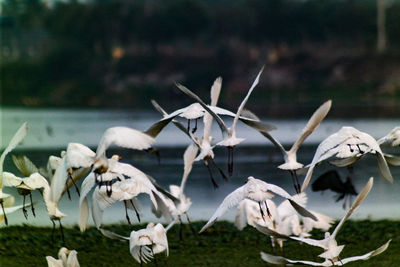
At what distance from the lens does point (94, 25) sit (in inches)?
1569

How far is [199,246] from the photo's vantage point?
450 centimetres

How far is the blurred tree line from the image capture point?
3534cm

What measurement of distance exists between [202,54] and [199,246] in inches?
1305

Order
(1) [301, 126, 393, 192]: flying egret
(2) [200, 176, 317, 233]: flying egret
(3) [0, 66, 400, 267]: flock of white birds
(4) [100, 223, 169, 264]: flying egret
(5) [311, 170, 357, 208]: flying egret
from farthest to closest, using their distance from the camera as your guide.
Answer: (5) [311, 170, 357, 208]: flying egret
(1) [301, 126, 393, 192]: flying egret
(4) [100, 223, 169, 264]: flying egret
(2) [200, 176, 317, 233]: flying egret
(3) [0, 66, 400, 267]: flock of white birds

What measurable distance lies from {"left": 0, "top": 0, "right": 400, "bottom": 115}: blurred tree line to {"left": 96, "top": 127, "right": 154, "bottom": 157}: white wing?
30.3 meters

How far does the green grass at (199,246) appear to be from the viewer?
4.10m

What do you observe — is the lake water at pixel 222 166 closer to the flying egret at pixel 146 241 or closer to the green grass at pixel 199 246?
the green grass at pixel 199 246

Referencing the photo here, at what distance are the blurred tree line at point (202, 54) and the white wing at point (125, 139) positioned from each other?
3025cm

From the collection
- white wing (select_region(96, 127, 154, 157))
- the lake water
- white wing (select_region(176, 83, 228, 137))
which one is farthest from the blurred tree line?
white wing (select_region(96, 127, 154, 157))

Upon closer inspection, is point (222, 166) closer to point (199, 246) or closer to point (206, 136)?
point (199, 246)

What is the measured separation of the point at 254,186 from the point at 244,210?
2.88 ft

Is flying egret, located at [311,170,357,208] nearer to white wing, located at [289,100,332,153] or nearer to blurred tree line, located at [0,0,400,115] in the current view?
white wing, located at [289,100,332,153]

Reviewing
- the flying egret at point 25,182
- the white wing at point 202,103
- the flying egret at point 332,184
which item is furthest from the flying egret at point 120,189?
the flying egret at point 332,184

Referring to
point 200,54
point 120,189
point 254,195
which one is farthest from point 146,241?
point 200,54
